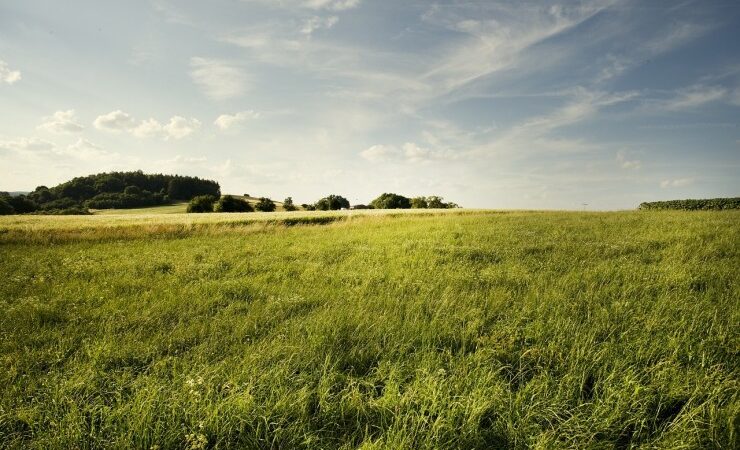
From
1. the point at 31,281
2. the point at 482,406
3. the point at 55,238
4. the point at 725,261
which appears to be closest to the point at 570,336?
the point at 482,406

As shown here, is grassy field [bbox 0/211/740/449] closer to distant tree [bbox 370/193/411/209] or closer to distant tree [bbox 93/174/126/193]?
distant tree [bbox 370/193/411/209]

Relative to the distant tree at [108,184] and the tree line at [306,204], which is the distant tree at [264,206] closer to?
the tree line at [306,204]

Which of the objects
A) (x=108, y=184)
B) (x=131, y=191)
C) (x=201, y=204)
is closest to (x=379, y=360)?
(x=201, y=204)

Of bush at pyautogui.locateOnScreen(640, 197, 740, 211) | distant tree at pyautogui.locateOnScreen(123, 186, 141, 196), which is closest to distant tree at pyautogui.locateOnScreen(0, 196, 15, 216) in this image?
distant tree at pyautogui.locateOnScreen(123, 186, 141, 196)

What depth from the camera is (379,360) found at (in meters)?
4.03

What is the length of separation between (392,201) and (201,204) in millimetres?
63809

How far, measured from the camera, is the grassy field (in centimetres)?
283

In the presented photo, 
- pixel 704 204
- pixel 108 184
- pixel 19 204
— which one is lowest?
pixel 704 204

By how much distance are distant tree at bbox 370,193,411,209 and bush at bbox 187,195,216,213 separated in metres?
59.2

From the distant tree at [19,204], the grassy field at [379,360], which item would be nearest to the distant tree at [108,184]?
the distant tree at [19,204]

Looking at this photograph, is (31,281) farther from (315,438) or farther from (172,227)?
(172,227)

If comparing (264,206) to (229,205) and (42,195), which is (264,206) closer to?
(229,205)

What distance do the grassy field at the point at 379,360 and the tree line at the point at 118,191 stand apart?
117725 mm

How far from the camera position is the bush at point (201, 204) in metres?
93.1
